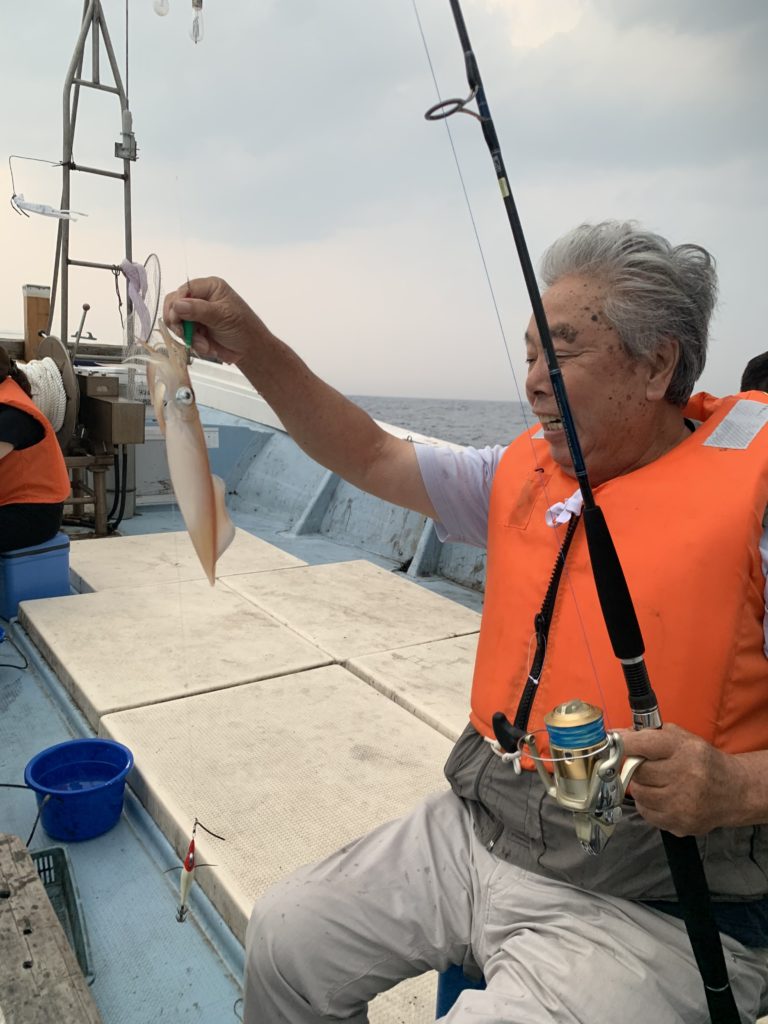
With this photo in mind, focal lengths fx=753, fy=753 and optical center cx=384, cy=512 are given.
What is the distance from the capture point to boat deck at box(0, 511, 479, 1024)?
1.98 meters

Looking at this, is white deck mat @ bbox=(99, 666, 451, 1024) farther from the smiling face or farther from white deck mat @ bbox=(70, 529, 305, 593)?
white deck mat @ bbox=(70, 529, 305, 593)

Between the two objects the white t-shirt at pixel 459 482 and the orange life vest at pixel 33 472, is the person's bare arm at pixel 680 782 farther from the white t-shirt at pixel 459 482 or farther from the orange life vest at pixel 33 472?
the orange life vest at pixel 33 472

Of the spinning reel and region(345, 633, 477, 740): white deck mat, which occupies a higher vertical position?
the spinning reel

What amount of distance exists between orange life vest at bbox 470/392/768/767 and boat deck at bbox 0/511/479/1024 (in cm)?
91

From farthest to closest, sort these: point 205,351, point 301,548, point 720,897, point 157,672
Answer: point 301,548
point 157,672
point 205,351
point 720,897

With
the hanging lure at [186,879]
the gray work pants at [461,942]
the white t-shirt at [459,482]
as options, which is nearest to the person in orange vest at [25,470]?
the hanging lure at [186,879]

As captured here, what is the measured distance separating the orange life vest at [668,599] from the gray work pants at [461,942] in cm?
30

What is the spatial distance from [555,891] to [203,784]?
1406mm

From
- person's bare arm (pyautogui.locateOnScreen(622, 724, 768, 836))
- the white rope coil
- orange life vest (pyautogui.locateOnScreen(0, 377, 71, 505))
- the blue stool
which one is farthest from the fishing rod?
the white rope coil

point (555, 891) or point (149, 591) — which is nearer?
point (555, 891)

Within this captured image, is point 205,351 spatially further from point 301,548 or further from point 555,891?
point 301,548

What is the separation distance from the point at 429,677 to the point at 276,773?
96cm

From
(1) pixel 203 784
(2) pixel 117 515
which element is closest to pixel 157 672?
(1) pixel 203 784

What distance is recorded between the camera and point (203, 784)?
2.46 metres
